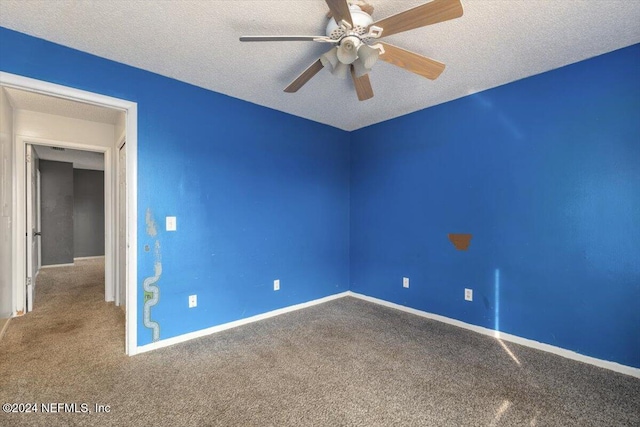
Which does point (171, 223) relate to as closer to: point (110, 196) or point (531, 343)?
point (110, 196)

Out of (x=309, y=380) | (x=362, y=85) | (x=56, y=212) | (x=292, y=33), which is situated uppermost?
(x=292, y=33)

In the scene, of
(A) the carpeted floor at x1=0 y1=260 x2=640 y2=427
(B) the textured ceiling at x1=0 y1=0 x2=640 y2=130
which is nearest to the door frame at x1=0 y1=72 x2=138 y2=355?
(B) the textured ceiling at x1=0 y1=0 x2=640 y2=130

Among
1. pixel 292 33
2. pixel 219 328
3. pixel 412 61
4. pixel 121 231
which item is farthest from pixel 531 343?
pixel 121 231

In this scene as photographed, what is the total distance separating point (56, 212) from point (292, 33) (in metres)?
7.25

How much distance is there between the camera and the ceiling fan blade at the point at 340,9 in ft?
4.54

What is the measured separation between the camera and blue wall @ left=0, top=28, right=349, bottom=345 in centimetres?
233

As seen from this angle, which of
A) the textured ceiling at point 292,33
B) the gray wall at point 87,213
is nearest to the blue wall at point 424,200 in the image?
the textured ceiling at point 292,33

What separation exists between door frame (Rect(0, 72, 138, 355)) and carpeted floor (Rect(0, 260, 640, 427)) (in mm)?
475

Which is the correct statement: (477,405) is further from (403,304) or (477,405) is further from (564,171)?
(564,171)

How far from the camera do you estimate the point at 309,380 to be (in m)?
1.98

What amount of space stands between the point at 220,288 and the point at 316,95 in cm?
219

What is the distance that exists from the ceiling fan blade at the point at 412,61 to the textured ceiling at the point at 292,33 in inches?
9.1

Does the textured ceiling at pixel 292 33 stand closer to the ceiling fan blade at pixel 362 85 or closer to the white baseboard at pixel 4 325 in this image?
the ceiling fan blade at pixel 362 85

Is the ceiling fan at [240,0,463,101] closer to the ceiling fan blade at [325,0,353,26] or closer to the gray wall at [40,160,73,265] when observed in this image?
the ceiling fan blade at [325,0,353,26]
